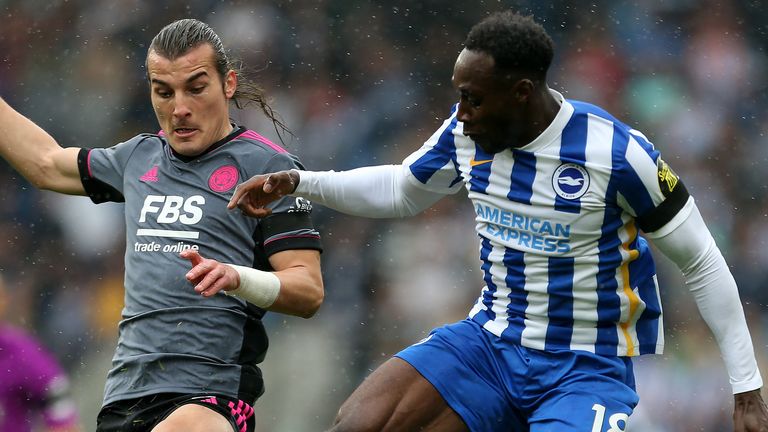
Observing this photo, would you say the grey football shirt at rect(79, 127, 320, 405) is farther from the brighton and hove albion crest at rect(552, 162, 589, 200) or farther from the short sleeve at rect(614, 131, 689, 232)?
the short sleeve at rect(614, 131, 689, 232)

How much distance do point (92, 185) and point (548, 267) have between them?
5.61 feet

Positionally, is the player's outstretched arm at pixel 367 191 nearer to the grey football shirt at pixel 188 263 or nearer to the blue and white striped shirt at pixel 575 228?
the grey football shirt at pixel 188 263

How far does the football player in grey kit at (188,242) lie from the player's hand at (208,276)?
2.9 inches

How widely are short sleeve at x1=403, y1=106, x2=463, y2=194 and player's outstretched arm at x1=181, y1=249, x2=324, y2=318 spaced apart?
46 centimetres

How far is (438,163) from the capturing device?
426cm

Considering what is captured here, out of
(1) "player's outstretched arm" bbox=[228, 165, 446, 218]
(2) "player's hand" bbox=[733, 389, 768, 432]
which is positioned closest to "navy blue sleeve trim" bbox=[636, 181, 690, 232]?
(2) "player's hand" bbox=[733, 389, 768, 432]

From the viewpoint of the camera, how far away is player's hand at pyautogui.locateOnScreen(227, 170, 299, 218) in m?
4.00

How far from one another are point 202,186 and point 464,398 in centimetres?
117

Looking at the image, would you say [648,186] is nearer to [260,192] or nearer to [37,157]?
[260,192]

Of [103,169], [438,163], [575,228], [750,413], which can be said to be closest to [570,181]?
[575,228]

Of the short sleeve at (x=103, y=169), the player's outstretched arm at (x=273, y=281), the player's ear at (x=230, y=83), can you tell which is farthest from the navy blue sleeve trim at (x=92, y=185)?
the player's outstretched arm at (x=273, y=281)

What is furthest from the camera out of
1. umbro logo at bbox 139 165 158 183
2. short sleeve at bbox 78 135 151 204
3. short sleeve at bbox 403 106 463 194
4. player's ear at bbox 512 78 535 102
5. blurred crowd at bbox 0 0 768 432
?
blurred crowd at bbox 0 0 768 432

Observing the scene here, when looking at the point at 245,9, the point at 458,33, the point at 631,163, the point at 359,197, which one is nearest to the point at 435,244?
the point at 458,33

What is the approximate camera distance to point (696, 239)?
12.9 feet
